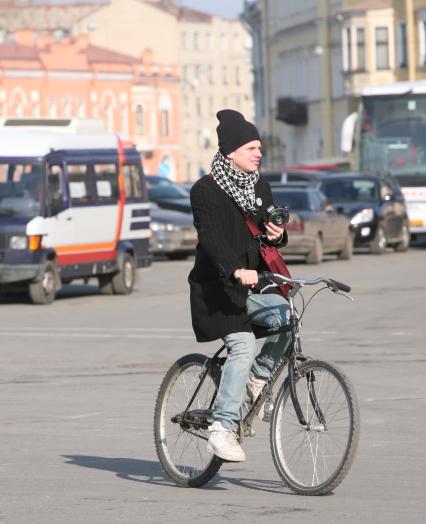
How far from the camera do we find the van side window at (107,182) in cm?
2947

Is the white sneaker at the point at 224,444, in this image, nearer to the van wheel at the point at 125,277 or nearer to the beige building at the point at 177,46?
the van wheel at the point at 125,277

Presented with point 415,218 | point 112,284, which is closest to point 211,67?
point 415,218

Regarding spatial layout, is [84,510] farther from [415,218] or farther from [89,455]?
[415,218]

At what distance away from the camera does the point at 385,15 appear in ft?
295

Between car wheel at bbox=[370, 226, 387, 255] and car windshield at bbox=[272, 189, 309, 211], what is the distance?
328cm

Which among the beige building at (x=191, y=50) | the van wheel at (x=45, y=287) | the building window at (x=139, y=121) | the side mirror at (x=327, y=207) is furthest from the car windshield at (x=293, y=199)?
the beige building at (x=191, y=50)

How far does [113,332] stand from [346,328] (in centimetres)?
246

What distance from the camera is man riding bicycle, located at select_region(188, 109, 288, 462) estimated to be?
32.7 ft

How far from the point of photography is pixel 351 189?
4328 cm

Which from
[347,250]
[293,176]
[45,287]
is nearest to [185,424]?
[45,287]

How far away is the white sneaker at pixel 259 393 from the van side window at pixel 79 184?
18487 millimetres

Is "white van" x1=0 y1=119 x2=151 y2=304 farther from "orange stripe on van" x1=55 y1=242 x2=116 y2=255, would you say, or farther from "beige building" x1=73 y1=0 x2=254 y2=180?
"beige building" x1=73 y1=0 x2=254 y2=180

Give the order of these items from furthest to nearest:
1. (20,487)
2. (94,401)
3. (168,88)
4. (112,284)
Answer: (168,88) < (112,284) < (94,401) < (20,487)

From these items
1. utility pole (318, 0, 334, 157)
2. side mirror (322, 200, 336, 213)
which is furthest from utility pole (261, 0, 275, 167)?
side mirror (322, 200, 336, 213)
